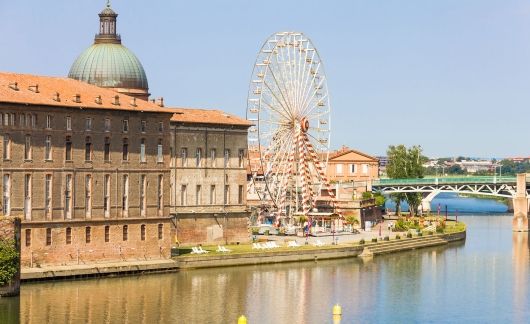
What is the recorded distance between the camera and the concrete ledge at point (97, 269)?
9812 centimetres

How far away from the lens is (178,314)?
88062 mm

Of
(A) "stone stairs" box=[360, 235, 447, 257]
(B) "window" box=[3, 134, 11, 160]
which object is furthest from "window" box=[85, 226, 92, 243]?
(A) "stone stairs" box=[360, 235, 447, 257]

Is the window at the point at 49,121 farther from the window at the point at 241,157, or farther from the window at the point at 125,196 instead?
the window at the point at 241,157

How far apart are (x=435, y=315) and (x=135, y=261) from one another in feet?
83.2

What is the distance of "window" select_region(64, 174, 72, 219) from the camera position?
10369 cm

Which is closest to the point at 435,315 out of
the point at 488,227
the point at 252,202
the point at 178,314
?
the point at 178,314

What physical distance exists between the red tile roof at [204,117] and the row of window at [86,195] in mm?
11857

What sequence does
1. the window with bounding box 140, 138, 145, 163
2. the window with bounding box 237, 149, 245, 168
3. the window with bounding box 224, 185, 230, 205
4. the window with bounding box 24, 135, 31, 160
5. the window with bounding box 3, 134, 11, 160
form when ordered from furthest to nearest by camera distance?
1. the window with bounding box 237, 149, 245, 168
2. the window with bounding box 224, 185, 230, 205
3. the window with bounding box 140, 138, 145, 163
4. the window with bounding box 24, 135, 31, 160
5. the window with bounding box 3, 134, 11, 160

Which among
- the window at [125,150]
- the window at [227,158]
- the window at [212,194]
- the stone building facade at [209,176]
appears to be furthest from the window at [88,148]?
the window at [227,158]

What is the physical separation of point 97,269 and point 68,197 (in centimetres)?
586

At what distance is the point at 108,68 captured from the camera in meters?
132

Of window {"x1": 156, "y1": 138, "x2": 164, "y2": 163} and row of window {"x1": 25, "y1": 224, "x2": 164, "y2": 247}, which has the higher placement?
window {"x1": 156, "y1": 138, "x2": 164, "y2": 163}

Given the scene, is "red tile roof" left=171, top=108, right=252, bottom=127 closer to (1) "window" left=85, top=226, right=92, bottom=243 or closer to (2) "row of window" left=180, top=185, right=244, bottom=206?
(2) "row of window" left=180, top=185, right=244, bottom=206

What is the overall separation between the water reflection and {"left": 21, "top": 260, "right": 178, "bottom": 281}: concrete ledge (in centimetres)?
88
